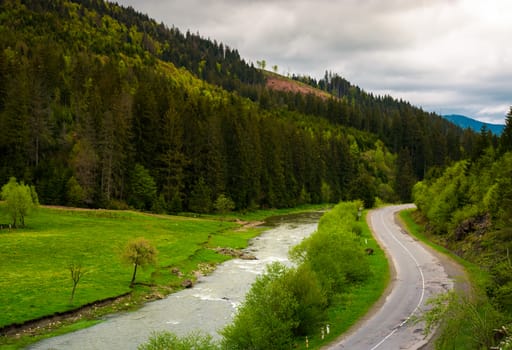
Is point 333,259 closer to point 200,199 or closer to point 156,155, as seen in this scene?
point 200,199

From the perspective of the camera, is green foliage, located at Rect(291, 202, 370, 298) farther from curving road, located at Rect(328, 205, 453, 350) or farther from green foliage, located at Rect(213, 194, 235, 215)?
green foliage, located at Rect(213, 194, 235, 215)

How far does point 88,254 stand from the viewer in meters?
59.0

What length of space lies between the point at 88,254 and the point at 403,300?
1652 inches

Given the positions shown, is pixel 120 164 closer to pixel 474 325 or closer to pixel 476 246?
pixel 476 246

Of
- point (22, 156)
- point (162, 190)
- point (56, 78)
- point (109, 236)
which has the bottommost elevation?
point (109, 236)

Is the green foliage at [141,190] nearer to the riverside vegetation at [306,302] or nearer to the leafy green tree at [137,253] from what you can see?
the leafy green tree at [137,253]

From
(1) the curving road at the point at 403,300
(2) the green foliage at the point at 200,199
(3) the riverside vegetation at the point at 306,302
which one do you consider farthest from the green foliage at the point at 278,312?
(2) the green foliage at the point at 200,199

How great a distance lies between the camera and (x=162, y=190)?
363 ft

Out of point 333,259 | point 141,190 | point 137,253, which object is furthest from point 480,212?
point 141,190

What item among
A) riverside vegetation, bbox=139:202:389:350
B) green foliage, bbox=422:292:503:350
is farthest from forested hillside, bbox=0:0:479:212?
green foliage, bbox=422:292:503:350

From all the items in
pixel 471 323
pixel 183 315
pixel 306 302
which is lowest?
pixel 183 315

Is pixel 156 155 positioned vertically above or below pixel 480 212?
above

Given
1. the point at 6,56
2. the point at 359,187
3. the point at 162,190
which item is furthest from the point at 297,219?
the point at 6,56

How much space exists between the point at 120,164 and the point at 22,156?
70.6 ft
